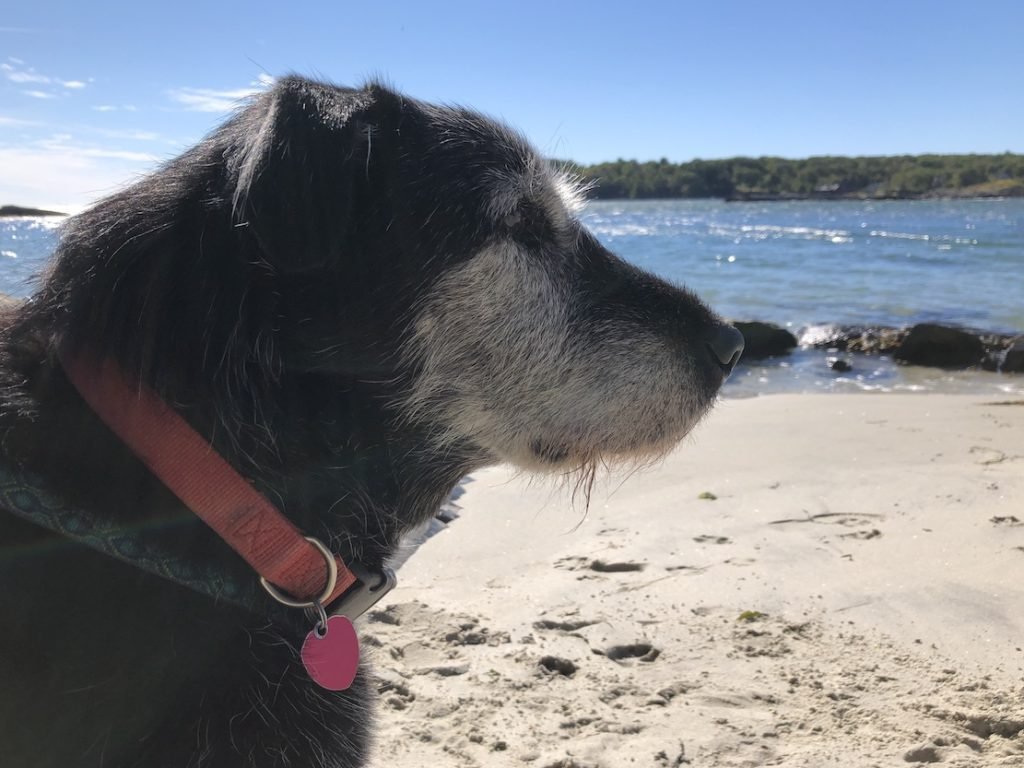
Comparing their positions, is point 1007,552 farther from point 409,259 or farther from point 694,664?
point 409,259

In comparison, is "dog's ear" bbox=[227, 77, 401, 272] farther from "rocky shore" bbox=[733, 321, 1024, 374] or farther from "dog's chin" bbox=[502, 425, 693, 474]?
"rocky shore" bbox=[733, 321, 1024, 374]

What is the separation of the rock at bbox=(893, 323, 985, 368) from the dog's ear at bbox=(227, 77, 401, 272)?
12.1m

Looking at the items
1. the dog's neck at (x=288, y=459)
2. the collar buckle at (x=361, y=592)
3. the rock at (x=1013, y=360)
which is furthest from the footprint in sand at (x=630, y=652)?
the rock at (x=1013, y=360)

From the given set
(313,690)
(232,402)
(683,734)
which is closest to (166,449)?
(232,402)

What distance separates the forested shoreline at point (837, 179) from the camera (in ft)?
340

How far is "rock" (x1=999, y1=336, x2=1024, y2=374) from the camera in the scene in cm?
1164

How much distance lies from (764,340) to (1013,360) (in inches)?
139

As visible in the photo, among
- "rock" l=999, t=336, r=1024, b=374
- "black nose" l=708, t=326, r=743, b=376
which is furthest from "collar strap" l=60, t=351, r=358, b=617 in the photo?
"rock" l=999, t=336, r=1024, b=374

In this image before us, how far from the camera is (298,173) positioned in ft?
6.81

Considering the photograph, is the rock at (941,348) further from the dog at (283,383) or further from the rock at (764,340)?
the dog at (283,383)

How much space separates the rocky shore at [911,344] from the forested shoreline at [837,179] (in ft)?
282

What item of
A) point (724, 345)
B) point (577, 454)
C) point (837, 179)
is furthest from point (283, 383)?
point (837, 179)

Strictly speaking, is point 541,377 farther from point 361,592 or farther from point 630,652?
point 630,652

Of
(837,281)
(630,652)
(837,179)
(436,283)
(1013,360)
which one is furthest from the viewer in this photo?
(837,179)
